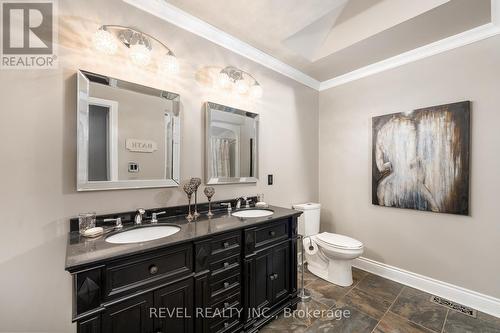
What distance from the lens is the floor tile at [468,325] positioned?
1602mm

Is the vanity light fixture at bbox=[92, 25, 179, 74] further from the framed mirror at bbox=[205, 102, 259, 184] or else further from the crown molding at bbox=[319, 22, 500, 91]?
the crown molding at bbox=[319, 22, 500, 91]

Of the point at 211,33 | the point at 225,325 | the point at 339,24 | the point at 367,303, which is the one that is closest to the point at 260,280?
the point at 225,325

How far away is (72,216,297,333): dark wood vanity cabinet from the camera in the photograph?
920 millimetres

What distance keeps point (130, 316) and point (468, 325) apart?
250 cm

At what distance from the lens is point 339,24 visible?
7.16ft

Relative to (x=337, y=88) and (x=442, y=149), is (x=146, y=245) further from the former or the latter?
(x=337, y=88)

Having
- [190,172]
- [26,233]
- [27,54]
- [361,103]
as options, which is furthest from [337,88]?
[26,233]

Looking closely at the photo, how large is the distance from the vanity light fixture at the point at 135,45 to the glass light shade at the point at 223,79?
432mm

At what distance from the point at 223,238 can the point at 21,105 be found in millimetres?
1391

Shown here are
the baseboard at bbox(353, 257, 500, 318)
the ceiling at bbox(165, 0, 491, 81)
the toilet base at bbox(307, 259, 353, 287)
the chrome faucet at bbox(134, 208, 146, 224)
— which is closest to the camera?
the chrome faucet at bbox(134, 208, 146, 224)

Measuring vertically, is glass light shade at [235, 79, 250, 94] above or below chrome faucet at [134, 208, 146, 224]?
above

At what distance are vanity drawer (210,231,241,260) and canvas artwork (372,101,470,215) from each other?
1.91m

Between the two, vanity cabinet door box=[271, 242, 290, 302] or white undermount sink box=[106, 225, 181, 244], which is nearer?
white undermount sink box=[106, 225, 181, 244]

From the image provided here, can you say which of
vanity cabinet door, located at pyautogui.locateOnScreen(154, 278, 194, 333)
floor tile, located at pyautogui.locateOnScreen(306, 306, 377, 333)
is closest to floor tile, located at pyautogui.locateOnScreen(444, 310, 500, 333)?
floor tile, located at pyautogui.locateOnScreen(306, 306, 377, 333)
